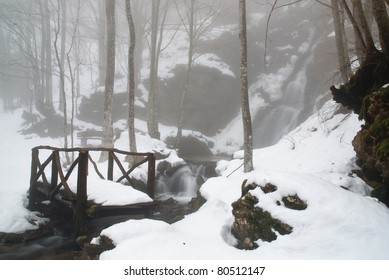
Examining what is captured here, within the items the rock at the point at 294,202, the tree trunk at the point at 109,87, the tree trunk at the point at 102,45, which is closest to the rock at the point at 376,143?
the rock at the point at 294,202

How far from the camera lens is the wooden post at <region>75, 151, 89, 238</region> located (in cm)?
666

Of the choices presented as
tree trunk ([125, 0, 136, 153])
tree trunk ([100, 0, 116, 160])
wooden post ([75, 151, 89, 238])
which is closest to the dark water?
wooden post ([75, 151, 89, 238])

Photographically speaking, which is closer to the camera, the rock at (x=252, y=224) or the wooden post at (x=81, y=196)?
the rock at (x=252, y=224)

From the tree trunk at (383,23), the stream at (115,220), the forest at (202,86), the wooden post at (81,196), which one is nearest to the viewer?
the tree trunk at (383,23)

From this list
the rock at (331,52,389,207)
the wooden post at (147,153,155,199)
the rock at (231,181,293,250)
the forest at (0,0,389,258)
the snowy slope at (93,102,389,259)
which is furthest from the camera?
the forest at (0,0,389,258)

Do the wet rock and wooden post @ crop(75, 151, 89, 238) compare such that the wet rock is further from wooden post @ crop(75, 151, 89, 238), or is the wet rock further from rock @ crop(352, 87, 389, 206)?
rock @ crop(352, 87, 389, 206)

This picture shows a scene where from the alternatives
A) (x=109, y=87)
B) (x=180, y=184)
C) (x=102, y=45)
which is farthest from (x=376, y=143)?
(x=102, y=45)

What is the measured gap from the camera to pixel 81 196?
22.0 feet

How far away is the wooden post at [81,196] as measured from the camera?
6664mm

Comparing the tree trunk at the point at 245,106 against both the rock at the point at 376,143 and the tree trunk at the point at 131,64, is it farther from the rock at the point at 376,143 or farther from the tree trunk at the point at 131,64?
the tree trunk at the point at 131,64

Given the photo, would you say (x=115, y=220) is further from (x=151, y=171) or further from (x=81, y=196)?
(x=81, y=196)

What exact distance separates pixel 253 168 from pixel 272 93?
17.0 metres

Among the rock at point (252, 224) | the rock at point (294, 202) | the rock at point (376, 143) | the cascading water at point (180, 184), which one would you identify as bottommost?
the cascading water at point (180, 184)

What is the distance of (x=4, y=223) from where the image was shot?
7.16 meters
